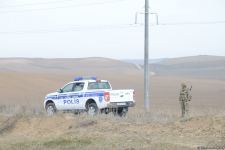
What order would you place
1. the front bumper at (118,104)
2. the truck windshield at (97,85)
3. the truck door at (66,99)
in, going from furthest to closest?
1. the truck door at (66,99)
2. the truck windshield at (97,85)
3. the front bumper at (118,104)

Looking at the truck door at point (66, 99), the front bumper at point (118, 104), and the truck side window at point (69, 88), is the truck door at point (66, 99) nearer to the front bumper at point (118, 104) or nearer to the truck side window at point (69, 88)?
the truck side window at point (69, 88)

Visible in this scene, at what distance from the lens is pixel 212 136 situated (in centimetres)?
1730

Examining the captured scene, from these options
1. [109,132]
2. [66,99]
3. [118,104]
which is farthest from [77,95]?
[109,132]

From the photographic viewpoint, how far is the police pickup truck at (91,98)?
25.6m

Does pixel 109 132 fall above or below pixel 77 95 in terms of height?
below

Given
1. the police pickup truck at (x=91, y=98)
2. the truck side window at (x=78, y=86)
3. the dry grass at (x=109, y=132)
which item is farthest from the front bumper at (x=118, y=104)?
the dry grass at (x=109, y=132)

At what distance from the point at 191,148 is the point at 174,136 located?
3407 millimetres

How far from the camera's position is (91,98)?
2609cm

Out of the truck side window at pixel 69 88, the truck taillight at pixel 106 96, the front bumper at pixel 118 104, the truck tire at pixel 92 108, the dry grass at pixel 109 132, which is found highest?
the truck side window at pixel 69 88

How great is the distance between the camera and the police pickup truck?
2556 centimetres

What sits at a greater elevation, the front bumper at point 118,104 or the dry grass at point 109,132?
the front bumper at point 118,104

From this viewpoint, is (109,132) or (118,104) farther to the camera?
(118,104)

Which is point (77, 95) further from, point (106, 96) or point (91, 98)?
point (106, 96)

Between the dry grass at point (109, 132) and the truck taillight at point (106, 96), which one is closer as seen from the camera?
the dry grass at point (109, 132)
